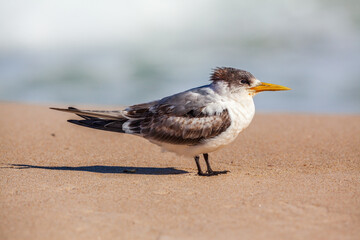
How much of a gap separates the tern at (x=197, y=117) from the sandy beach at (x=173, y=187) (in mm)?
397

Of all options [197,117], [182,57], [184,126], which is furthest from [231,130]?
[182,57]

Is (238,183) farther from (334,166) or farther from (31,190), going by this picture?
(31,190)

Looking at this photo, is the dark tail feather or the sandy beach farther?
the dark tail feather

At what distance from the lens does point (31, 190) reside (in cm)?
413

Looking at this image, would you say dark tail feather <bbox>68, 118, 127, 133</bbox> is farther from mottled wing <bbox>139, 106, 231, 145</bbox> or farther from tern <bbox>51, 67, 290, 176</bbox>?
mottled wing <bbox>139, 106, 231, 145</bbox>

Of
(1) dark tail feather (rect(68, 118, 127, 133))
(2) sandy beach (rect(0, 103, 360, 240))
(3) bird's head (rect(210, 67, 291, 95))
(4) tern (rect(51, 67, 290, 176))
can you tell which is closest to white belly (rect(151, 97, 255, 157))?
(4) tern (rect(51, 67, 290, 176))

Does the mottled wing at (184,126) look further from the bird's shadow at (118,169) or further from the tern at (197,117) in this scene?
the bird's shadow at (118,169)

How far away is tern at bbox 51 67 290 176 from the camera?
187 inches

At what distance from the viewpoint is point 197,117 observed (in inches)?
190

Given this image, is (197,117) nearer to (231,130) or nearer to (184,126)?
(184,126)

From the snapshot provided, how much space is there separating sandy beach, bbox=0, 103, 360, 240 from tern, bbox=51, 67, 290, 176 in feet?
1.30

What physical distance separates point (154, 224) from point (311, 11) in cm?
1648

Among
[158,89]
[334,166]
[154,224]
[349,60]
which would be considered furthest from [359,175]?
[349,60]

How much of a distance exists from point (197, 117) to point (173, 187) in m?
0.89
